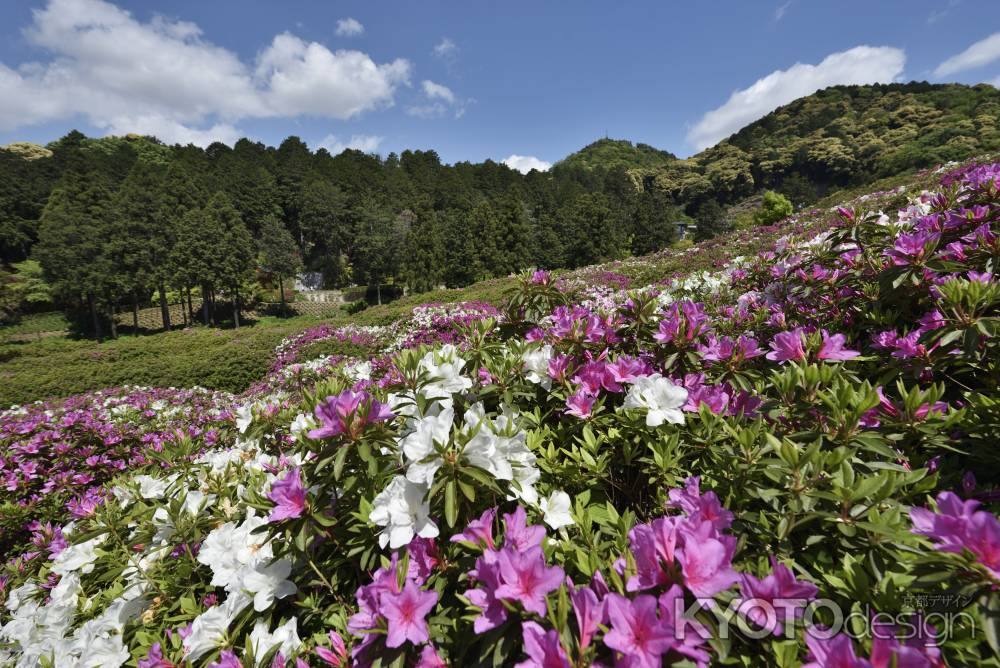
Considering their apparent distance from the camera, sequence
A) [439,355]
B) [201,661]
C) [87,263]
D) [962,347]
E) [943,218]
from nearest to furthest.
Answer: [201,661]
[962,347]
[439,355]
[943,218]
[87,263]

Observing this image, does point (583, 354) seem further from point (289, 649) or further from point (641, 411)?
point (289, 649)

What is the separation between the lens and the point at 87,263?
90.6ft

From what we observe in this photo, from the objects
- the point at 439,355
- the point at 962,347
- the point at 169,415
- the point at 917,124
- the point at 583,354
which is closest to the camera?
the point at 962,347

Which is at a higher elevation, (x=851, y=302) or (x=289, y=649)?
(x=851, y=302)

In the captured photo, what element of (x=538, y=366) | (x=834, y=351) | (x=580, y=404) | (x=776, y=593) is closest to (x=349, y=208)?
(x=538, y=366)

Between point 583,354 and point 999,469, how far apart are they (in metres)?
1.49

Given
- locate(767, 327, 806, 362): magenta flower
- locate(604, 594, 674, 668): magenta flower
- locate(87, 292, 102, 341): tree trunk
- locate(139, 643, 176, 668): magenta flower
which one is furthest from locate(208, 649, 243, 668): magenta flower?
locate(87, 292, 102, 341): tree trunk

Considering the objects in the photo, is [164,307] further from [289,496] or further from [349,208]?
[289,496]

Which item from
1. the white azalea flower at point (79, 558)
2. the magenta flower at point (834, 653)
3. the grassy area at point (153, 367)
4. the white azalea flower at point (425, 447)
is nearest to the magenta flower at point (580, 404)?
the white azalea flower at point (425, 447)

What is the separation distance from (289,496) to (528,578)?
886 millimetres

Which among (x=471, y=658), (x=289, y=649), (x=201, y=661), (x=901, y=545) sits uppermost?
(x=901, y=545)

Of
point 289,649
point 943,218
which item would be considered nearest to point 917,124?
point 943,218

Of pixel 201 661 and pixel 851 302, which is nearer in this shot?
pixel 201 661

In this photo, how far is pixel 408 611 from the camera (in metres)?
1.11
